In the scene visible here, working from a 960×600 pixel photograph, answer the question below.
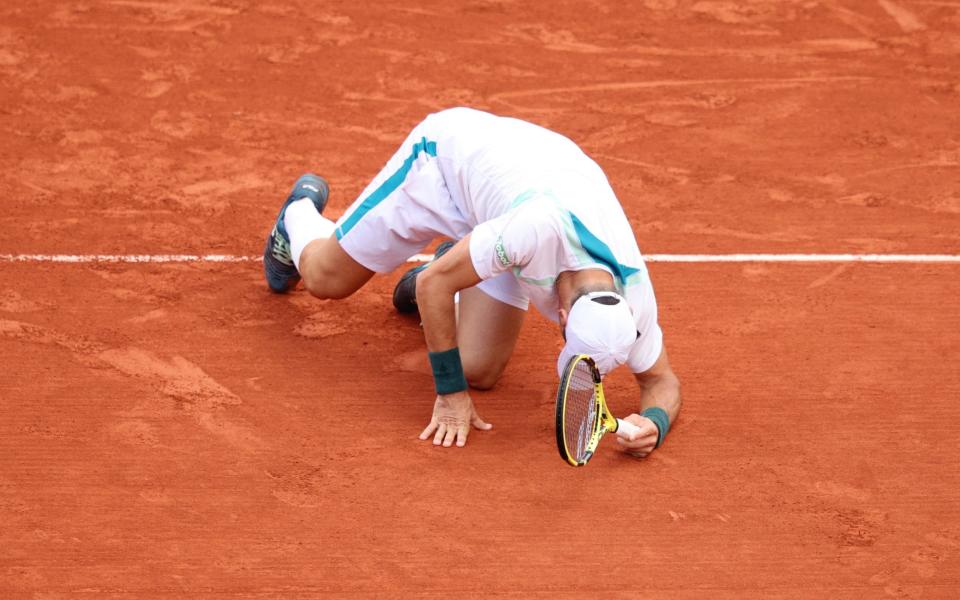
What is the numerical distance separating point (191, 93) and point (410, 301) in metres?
3.07

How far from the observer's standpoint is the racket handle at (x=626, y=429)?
17.8ft

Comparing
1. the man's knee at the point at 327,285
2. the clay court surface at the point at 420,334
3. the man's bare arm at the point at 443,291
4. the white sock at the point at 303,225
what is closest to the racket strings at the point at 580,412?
the clay court surface at the point at 420,334

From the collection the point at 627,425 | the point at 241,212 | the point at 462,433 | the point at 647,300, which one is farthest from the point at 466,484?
the point at 241,212

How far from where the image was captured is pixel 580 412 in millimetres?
5062

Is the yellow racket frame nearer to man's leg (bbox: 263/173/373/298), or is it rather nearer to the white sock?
man's leg (bbox: 263/173/373/298)

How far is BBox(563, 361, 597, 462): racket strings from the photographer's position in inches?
194

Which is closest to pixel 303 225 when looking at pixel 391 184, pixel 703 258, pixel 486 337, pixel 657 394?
pixel 391 184

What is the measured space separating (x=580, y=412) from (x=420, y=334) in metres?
1.77

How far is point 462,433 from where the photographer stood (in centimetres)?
575

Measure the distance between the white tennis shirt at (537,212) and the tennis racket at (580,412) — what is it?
0.51 m

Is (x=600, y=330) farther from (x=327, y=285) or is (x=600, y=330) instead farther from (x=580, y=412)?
(x=327, y=285)

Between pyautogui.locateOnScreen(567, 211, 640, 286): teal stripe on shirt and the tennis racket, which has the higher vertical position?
pyautogui.locateOnScreen(567, 211, 640, 286): teal stripe on shirt

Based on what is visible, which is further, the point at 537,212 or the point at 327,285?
the point at 327,285

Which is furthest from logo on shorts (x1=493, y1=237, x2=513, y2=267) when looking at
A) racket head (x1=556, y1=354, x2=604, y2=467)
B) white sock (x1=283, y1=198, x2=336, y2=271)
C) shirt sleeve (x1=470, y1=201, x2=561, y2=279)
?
white sock (x1=283, y1=198, x2=336, y2=271)
